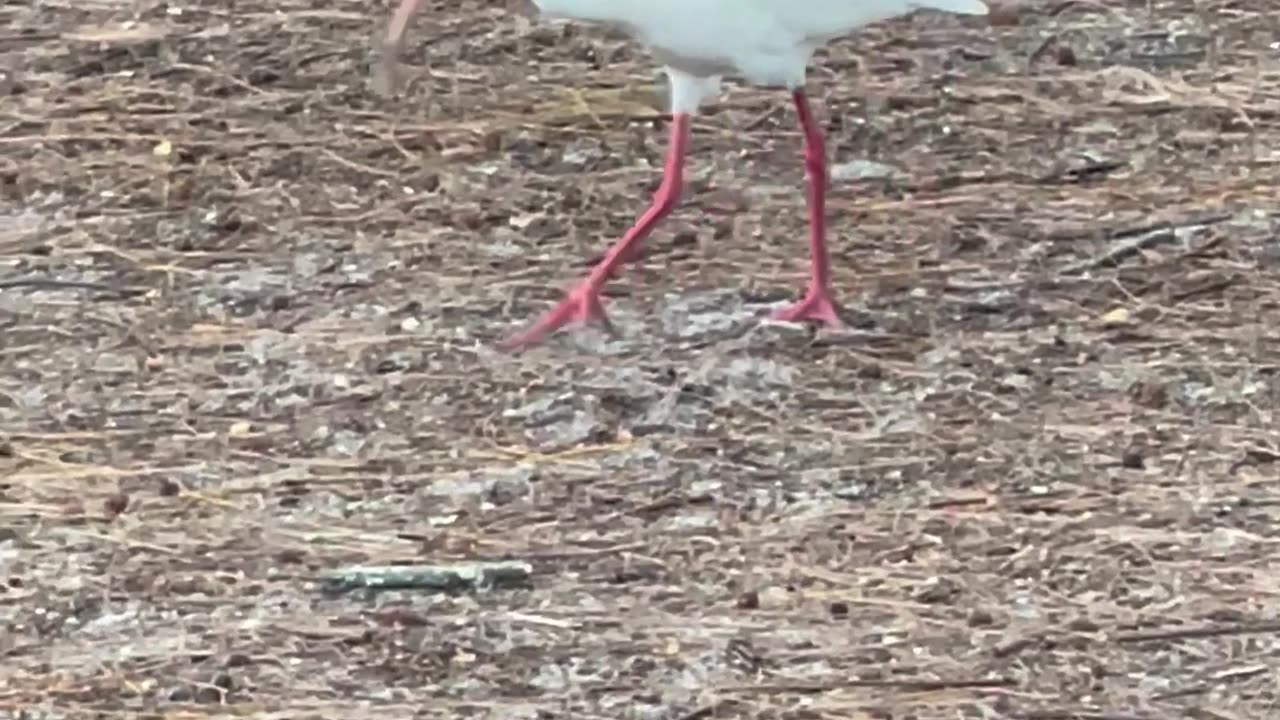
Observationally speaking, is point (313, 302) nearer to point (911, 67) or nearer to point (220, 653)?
point (220, 653)

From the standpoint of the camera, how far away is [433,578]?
2354mm

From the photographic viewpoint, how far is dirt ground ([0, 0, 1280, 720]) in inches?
88.4

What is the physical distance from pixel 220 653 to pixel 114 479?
38 centimetres

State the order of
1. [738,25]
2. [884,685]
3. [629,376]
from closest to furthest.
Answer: [884,685]
[738,25]
[629,376]

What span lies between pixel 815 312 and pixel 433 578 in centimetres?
74

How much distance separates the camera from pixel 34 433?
104 inches

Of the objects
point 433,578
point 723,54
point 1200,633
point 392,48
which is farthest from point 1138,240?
point 433,578

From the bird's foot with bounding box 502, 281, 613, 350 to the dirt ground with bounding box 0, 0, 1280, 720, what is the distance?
0.03 meters

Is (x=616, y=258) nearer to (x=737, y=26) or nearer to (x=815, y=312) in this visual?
(x=815, y=312)

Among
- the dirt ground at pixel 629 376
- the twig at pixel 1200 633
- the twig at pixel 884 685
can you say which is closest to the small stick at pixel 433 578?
the dirt ground at pixel 629 376

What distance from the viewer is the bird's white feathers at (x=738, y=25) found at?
8.67ft

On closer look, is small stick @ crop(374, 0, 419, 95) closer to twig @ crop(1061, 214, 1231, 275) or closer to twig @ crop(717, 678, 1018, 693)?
twig @ crop(1061, 214, 1231, 275)

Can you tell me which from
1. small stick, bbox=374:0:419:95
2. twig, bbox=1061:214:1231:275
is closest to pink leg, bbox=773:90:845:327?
twig, bbox=1061:214:1231:275

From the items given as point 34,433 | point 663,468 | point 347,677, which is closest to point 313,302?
point 34,433
